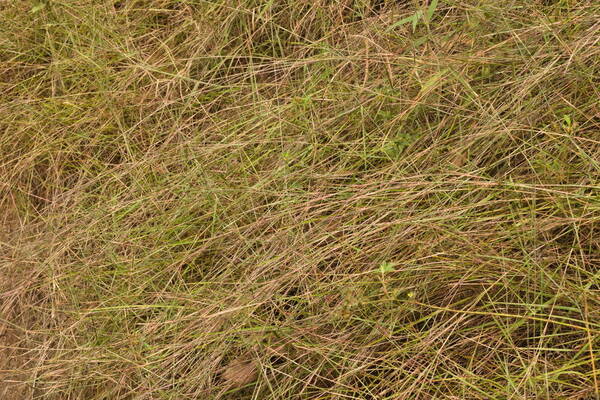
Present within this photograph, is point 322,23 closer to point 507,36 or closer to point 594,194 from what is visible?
point 507,36

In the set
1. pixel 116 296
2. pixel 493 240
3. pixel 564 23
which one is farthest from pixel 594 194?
pixel 116 296

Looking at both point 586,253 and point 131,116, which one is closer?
point 586,253

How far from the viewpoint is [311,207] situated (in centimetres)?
193

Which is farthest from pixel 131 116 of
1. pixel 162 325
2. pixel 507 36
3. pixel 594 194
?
pixel 594 194

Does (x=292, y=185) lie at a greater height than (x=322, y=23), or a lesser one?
lesser

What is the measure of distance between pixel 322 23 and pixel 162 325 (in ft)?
3.20

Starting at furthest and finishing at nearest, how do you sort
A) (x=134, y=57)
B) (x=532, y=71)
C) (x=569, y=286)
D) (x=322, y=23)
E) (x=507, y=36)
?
(x=134, y=57) < (x=322, y=23) < (x=507, y=36) < (x=532, y=71) < (x=569, y=286)

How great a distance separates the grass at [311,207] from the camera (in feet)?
5.54

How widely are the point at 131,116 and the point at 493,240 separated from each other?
47.0 inches

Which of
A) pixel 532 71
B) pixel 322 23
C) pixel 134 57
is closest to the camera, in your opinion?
pixel 532 71

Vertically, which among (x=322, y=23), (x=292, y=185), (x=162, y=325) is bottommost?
(x=162, y=325)

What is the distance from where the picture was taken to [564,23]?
1910 millimetres

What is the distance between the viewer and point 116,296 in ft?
6.57

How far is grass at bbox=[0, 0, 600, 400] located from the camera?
1689 mm
